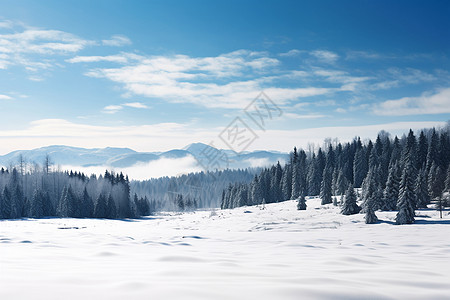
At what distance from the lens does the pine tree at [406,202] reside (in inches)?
1254

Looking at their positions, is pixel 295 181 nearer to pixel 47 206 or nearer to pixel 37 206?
pixel 47 206

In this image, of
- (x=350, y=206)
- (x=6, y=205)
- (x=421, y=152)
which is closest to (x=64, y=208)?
(x=6, y=205)

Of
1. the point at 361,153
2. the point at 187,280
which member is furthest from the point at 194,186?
the point at 187,280

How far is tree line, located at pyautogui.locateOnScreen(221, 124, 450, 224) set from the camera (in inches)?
1652

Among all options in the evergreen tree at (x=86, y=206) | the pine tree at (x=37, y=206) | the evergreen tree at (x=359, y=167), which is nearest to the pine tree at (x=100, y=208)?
the evergreen tree at (x=86, y=206)

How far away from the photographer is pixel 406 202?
3247 cm

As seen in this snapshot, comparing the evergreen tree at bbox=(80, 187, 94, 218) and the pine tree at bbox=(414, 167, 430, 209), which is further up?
the pine tree at bbox=(414, 167, 430, 209)

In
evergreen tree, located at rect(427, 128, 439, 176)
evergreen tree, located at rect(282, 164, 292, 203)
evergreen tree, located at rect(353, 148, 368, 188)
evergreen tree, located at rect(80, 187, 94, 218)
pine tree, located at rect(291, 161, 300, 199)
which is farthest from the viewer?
evergreen tree, located at rect(282, 164, 292, 203)

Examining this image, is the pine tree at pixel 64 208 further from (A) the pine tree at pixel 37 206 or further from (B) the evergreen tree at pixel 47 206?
(A) the pine tree at pixel 37 206

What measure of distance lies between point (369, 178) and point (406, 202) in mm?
17912

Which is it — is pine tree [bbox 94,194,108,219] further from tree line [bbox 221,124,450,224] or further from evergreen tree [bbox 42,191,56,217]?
tree line [bbox 221,124,450,224]

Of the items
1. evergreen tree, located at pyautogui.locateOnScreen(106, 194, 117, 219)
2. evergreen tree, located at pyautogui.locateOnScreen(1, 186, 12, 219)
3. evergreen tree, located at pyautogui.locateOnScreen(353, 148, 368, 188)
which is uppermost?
evergreen tree, located at pyautogui.locateOnScreen(353, 148, 368, 188)

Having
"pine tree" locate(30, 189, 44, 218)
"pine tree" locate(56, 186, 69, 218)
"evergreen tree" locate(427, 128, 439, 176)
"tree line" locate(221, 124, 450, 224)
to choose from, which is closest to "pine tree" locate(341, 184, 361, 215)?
"tree line" locate(221, 124, 450, 224)

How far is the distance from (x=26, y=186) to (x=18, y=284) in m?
91.3
